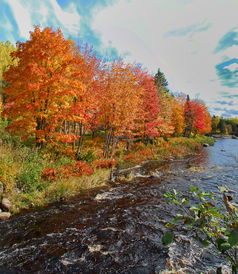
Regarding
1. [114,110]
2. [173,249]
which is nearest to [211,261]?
[173,249]

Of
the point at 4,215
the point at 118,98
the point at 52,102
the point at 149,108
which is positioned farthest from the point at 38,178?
the point at 149,108

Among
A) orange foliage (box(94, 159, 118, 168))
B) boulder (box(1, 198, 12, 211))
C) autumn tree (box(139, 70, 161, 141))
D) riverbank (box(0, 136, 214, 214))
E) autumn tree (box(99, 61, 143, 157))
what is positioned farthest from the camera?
autumn tree (box(139, 70, 161, 141))

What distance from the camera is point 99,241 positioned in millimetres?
5785

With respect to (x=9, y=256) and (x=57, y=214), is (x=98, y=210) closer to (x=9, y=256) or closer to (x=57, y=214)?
(x=57, y=214)

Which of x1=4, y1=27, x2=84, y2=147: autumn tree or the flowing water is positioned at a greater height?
x1=4, y1=27, x2=84, y2=147: autumn tree

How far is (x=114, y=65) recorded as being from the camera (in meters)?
16.9

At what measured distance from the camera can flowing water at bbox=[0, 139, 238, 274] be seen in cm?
475

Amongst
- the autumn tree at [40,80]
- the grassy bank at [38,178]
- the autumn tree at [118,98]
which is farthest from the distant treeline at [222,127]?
the autumn tree at [40,80]

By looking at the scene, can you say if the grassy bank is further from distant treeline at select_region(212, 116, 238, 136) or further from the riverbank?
distant treeline at select_region(212, 116, 238, 136)

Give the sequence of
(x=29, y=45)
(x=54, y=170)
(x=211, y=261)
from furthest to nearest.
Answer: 1. (x=29, y=45)
2. (x=54, y=170)
3. (x=211, y=261)

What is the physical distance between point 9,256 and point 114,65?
15646 mm

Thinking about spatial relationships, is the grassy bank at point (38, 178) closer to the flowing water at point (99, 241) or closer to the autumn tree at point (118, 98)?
the flowing water at point (99, 241)

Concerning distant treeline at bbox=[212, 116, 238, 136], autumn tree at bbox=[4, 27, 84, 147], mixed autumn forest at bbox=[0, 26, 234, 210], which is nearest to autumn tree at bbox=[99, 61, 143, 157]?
mixed autumn forest at bbox=[0, 26, 234, 210]

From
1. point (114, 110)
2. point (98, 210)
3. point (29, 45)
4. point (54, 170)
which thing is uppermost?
point (29, 45)
